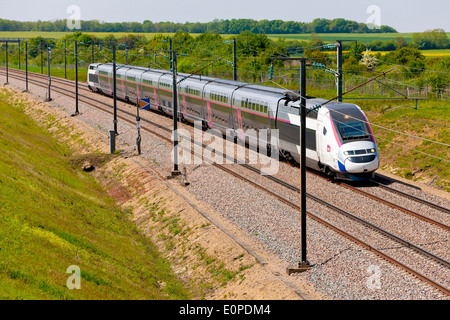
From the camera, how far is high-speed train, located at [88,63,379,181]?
29.2 m

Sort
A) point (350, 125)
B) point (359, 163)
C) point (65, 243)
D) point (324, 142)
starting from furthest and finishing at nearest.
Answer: point (324, 142), point (350, 125), point (359, 163), point (65, 243)

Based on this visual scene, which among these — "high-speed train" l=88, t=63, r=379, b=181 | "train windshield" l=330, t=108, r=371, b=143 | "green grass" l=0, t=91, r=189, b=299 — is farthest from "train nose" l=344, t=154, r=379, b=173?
"green grass" l=0, t=91, r=189, b=299

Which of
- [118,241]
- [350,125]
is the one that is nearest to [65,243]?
[118,241]

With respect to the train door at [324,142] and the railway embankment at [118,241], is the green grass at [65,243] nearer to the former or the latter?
the railway embankment at [118,241]

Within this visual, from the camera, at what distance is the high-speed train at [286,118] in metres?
29.2

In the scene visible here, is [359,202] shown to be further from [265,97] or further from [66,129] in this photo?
[66,129]

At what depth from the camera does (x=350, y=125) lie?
2955cm

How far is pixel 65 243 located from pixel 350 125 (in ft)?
45.7

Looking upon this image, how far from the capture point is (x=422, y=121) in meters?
42.5

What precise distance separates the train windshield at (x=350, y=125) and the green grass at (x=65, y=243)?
993cm

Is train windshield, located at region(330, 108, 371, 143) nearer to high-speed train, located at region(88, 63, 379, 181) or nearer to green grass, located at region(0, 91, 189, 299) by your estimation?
high-speed train, located at region(88, 63, 379, 181)

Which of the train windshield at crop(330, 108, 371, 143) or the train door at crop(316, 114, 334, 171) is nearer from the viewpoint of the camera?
the train windshield at crop(330, 108, 371, 143)

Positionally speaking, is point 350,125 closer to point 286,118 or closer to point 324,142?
point 324,142
